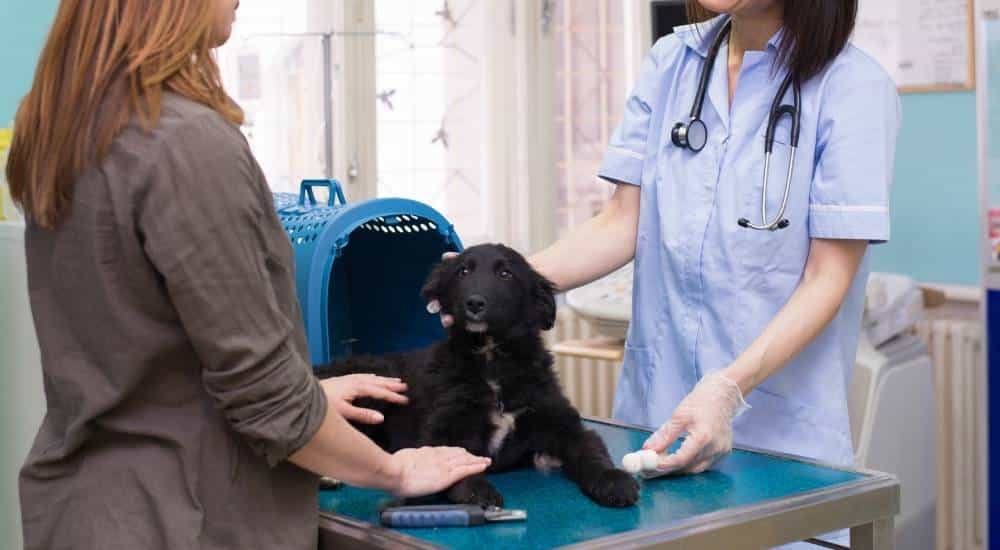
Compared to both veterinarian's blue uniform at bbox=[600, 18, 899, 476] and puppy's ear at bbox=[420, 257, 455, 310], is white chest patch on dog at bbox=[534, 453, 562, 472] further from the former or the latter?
veterinarian's blue uniform at bbox=[600, 18, 899, 476]

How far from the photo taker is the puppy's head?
4.72 feet

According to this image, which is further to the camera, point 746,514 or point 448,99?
point 448,99

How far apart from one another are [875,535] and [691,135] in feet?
2.03

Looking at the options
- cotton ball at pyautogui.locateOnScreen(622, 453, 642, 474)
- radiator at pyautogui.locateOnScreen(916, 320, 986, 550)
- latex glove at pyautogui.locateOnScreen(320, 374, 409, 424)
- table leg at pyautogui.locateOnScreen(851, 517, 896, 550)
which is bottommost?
radiator at pyautogui.locateOnScreen(916, 320, 986, 550)

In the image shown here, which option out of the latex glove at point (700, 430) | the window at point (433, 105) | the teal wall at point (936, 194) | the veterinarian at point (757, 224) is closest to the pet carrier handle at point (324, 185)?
the veterinarian at point (757, 224)

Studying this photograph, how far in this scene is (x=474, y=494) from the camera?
1.23 m

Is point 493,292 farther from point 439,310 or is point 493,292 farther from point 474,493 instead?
point 474,493

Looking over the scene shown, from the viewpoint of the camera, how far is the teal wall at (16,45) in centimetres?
248

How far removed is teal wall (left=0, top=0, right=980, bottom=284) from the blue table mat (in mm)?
2159

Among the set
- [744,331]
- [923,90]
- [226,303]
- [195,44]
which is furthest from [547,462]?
[923,90]

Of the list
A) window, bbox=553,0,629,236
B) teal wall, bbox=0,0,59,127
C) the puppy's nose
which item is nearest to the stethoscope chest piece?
the puppy's nose

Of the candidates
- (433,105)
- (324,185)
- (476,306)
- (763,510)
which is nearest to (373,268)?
(324,185)

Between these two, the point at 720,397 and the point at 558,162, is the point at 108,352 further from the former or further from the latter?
the point at 558,162

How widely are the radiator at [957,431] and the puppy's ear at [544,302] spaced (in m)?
2.13
